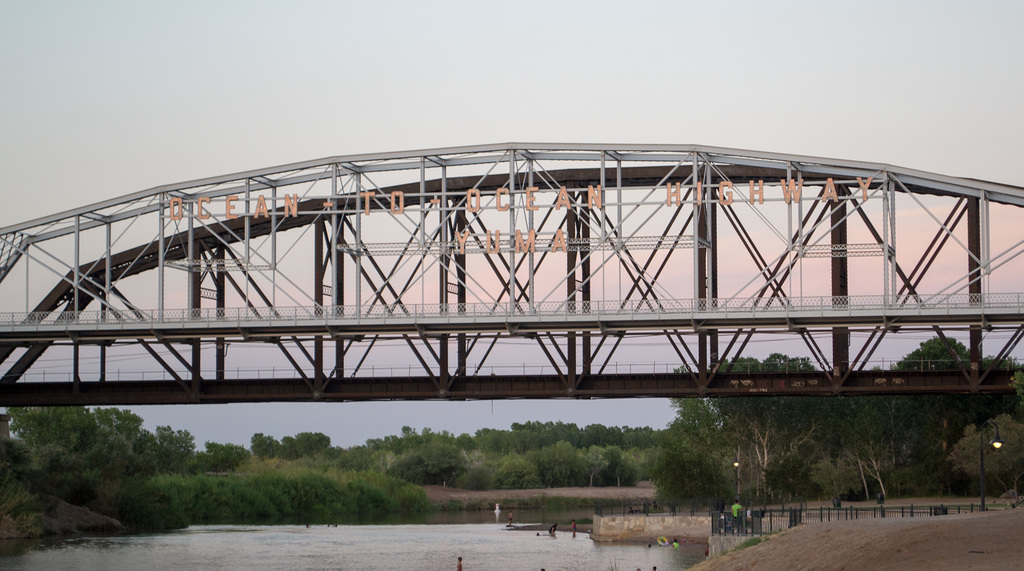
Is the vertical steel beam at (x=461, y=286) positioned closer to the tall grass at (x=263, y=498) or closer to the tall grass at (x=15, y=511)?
the tall grass at (x=15, y=511)

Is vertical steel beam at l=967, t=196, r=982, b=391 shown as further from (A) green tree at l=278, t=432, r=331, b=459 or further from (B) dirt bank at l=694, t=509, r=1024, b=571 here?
(A) green tree at l=278, t=432, r=331, b=459

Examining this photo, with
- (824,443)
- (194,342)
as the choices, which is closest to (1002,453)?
(824,443)

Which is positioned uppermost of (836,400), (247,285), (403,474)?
(247,285)

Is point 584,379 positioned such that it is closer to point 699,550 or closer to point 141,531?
point 699,550

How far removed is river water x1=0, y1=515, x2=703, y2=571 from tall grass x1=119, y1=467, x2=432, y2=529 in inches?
215

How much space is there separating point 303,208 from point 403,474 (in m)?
64.4

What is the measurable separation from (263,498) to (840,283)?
5729 cm

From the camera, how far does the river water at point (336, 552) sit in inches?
2112

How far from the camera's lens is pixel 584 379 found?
57.0 metres

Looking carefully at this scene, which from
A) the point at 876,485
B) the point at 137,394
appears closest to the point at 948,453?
the point at 876,485

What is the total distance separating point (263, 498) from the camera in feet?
318

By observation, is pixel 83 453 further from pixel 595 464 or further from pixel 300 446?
pixel 300 446

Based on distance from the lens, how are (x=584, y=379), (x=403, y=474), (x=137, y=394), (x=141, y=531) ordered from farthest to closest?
(x=403, y=474) < (x=141, y=531) < (x=137, y=394) < (x=584, y=379)

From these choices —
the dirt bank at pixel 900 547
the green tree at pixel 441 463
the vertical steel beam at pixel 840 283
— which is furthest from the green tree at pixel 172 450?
the dirt bank at pixel 900 547
